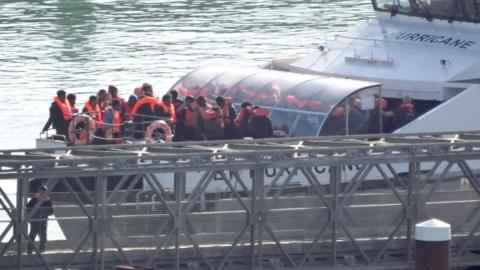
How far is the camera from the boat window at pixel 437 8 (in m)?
24.1

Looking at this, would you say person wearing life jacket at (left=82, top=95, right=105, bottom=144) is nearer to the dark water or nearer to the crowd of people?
the crowd of people

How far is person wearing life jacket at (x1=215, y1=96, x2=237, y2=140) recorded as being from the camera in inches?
853

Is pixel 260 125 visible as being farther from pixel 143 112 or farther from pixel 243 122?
pixel 143 112

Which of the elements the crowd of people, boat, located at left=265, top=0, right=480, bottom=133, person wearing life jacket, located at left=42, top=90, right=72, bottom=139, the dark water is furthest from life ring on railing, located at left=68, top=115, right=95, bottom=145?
the dark water

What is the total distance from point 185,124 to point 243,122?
2.66ft

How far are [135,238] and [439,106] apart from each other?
7.15 meters

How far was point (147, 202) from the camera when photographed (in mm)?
16641

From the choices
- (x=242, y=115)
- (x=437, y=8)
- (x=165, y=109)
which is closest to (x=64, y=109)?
(x=165, y=109)

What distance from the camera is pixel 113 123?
2183 centimetres


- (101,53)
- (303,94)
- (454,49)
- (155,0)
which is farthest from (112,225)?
(155,0)

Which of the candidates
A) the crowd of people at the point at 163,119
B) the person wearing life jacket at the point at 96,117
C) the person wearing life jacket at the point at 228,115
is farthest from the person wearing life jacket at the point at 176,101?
the person wearing life jacket at the point at 96,117

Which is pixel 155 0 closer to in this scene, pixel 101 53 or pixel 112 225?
pixel 101 53

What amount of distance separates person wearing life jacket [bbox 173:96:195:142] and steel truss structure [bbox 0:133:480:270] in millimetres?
3969

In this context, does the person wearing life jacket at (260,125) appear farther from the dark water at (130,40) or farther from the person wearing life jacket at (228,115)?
the dark water at (130,40)
